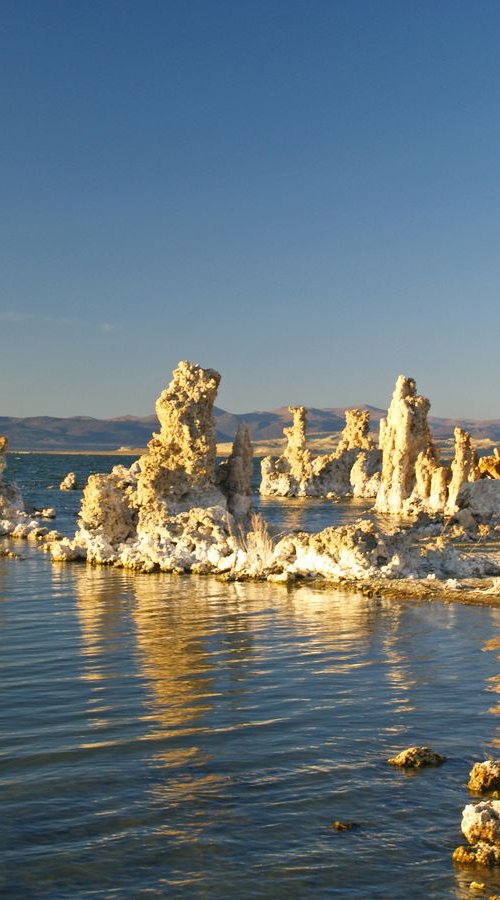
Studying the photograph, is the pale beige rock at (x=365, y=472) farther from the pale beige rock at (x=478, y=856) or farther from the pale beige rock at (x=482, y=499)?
the pale beige rock at (x=478, y=856)

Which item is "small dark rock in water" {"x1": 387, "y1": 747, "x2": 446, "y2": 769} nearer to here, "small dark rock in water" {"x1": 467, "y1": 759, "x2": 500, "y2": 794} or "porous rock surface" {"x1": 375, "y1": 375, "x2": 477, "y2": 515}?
"small dark rock in water" {"x1": 467, "y1": 759, "x2": 500, "y2": 794}

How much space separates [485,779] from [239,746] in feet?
11.3

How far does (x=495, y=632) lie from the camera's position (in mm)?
20859

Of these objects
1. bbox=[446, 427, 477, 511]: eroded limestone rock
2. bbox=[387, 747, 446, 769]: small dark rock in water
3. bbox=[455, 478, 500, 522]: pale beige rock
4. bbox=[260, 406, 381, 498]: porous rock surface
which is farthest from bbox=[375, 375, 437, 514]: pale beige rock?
bbox=[387, 747, 446, 769]: small dark rock in water

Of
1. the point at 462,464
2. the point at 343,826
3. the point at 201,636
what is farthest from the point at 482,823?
the point at 462,464

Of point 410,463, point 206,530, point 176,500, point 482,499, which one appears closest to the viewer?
point 206,530

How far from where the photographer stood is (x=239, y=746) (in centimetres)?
1316

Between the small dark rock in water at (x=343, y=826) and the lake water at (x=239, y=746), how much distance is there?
5.1 inches

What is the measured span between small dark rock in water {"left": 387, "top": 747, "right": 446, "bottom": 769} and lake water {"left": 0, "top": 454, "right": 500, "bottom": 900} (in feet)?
0.79

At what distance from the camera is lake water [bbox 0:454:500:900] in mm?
9461

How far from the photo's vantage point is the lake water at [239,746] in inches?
372

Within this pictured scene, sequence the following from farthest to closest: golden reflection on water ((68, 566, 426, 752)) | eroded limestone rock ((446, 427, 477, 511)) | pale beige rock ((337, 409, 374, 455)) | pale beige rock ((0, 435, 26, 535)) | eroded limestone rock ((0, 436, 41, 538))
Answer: pale beige rock ((337, 409, 374, 455)) < eroded limestone rock ((446, 427, 477, 511)) < pale beige rock ((0, 435, 26, 535)) < eroded limestone rock ((0, 436, 41, 538)) < golden reflection on water ((68, 566, 426, 752))

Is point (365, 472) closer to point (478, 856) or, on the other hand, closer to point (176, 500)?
point (176, 500)

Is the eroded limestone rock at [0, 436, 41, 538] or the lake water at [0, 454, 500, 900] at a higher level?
the eroded limestone rock at [0, 436, 41, 538]
